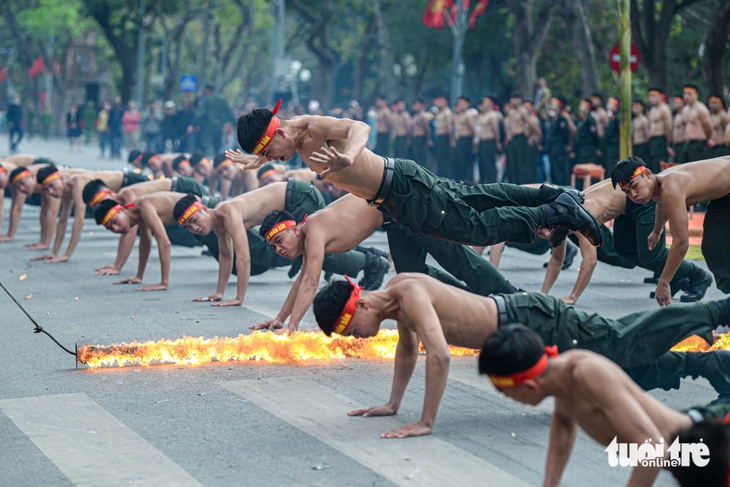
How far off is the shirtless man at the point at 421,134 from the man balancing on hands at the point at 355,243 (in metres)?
15.3

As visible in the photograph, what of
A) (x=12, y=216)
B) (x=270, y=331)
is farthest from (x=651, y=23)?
(x=270, y=331)

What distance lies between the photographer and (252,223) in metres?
10.0

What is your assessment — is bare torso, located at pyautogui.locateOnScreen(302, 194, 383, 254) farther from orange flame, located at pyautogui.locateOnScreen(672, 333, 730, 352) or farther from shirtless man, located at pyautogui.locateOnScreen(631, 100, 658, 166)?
shirtless man, located at pyautogui.locateOnScreen(631, 100, 658, 166)

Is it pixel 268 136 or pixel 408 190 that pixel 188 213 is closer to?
pixel 268 136

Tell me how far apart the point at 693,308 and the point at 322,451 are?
212cm

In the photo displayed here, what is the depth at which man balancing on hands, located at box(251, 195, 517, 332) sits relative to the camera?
7633mm

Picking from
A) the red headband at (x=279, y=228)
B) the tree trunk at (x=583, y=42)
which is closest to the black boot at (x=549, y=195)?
the red headband at (x=279, y=228)

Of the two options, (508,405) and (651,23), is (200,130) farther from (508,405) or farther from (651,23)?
(508,405)

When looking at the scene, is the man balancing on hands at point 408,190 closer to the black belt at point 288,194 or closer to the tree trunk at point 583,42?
the black belt at point 288,194

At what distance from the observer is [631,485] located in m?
3.81

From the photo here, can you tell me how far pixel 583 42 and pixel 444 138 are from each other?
16.1 ft

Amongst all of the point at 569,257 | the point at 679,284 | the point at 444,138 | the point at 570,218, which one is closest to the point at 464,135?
the point at 444,138

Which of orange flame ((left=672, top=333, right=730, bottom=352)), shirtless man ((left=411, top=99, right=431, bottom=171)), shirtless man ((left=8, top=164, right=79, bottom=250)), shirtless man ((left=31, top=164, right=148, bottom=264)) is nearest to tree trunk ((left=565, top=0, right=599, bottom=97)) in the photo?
shirtless man ((left=411, top=99, right=431, bottom=171))

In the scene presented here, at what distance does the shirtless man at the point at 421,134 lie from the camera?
2325cm
